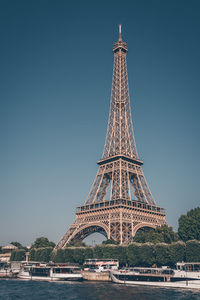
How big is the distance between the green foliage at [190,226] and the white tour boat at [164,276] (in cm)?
1435

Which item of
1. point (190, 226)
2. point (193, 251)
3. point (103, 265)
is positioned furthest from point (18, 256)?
point (193, 251)

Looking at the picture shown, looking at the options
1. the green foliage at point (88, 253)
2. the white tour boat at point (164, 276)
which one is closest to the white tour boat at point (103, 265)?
the white tour boat at point (164, 276)

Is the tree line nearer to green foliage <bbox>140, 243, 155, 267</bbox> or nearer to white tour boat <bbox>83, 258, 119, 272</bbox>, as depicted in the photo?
green foliage <bbox>140, 243, 155, 267</bbox>

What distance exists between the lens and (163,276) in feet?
208

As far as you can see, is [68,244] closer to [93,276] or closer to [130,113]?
[93,276]

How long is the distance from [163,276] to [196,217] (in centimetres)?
2446

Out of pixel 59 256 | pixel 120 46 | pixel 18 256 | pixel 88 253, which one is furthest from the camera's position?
pixel 120 46

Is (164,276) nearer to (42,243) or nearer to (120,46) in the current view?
(42,243)

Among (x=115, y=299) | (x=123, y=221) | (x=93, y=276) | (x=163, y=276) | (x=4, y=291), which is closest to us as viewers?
(x=115, y=299)

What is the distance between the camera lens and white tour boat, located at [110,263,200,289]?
201 ft

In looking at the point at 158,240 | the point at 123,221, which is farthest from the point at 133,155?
the point at 158,240

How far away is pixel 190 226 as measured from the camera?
83062 mm

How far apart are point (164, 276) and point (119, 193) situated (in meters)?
35.2

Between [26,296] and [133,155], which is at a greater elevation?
[133,155]
